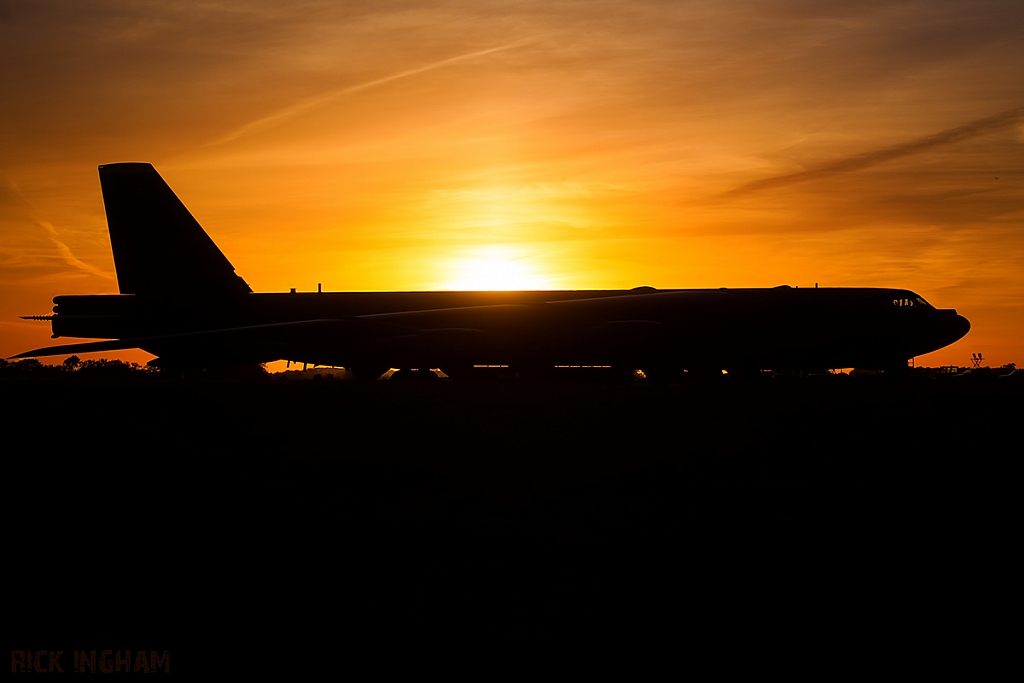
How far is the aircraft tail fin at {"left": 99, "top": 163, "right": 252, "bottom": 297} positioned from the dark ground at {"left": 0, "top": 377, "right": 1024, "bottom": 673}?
18.6m

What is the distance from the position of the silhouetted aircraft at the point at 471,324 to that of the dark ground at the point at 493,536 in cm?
1883

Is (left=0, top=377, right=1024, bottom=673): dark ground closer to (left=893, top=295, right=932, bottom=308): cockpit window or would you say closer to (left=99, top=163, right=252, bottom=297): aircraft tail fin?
(left=99, top=163, right=252, bottom=297): aircraft tail fin

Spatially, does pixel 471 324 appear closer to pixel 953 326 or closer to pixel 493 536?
pixel 953 326

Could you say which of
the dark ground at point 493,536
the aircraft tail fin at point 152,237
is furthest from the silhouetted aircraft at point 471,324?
the dark ground at point 493,536

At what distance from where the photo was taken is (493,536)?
813 cm

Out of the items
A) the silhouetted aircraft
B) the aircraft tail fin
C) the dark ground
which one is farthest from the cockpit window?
the aircraft tail fin

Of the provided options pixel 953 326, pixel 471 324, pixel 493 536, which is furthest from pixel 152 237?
pixel 953 326

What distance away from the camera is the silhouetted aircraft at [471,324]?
34.9 metres

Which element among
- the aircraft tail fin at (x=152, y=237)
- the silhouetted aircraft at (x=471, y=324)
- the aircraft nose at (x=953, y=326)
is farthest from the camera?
the aircraft nose at (x=953, y=326)

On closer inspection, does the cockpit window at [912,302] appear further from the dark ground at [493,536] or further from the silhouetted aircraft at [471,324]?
the dark ground at [493,536]

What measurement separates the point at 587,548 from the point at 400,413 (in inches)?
541

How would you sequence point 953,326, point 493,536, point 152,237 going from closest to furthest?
point 493,536, point 152,237, point 953,326

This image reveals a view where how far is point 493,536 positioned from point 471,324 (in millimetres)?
30631

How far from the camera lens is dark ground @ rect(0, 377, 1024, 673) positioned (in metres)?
5.75
